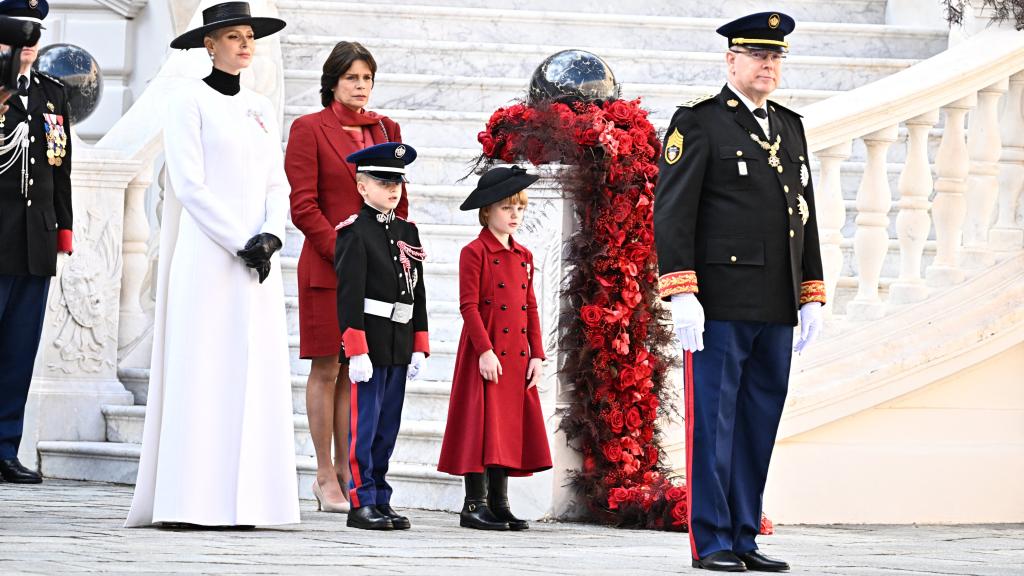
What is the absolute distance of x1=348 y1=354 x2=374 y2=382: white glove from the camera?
21.2 ft

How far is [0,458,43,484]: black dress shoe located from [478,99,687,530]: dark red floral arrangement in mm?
2457

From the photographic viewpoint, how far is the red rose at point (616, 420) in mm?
7110

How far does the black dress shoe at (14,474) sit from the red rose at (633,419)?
2.67 metres

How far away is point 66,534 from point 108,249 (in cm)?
322

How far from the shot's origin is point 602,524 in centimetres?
710

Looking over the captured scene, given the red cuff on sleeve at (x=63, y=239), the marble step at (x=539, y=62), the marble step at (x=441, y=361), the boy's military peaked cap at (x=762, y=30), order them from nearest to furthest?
the boy's military peaked cap at (x=762, y=30) → the marble step at (x=441, y=361) → the red cuff on sleeve at (x=63, y=239) → the marble step at (x=539, y=62)

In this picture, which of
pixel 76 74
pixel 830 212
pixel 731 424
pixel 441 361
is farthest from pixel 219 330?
pixel 76 74

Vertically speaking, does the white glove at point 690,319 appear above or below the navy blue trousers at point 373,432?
above

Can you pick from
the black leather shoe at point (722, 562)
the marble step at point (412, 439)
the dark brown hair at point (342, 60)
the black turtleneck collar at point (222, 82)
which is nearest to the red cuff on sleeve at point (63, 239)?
the marble step at point (412, 439)

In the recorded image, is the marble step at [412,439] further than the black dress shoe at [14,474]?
No

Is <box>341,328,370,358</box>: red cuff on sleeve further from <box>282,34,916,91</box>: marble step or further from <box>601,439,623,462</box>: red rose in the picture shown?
<box>282,34,916,91</box>: marble step

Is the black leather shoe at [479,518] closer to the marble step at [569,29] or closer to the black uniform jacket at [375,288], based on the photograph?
the black uniform jacket at [375,288]

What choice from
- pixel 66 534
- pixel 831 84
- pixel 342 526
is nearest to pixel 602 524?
pixel 342 526

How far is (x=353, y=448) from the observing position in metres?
6.60
